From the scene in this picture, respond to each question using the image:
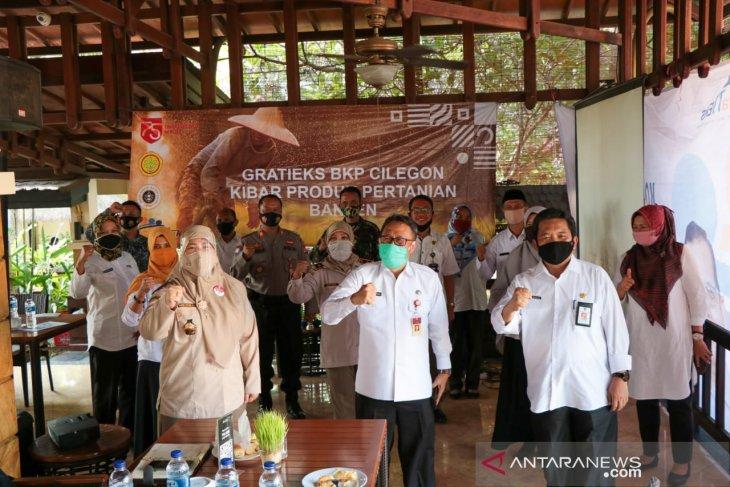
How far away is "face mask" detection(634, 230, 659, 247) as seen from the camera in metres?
3.72

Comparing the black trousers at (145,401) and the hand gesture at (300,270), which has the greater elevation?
the hand gesture at (300,270)

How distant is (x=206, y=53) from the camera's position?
21.9 feet

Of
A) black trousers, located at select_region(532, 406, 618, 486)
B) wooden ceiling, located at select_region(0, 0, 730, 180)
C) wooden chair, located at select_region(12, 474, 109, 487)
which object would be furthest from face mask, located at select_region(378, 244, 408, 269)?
wooden ceiling, located at select_region(0, 0, 730, 180)

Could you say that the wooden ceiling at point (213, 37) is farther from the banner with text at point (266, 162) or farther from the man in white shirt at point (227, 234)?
the man in white shirt at point (227, 234)

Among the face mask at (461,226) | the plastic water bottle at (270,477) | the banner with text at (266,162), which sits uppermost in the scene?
the banner with text at (266,162)

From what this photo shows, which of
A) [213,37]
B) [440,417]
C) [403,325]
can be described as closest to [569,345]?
[403,325]

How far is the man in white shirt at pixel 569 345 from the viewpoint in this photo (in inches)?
115

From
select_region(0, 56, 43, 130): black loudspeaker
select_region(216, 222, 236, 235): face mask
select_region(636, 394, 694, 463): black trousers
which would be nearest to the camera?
select_region(0, 56, 43, 130): black loudspeaker

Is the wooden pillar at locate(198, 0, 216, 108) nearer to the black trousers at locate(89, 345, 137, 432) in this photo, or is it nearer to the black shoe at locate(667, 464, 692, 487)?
the black trousers at locate(89, 345, 137, 432)

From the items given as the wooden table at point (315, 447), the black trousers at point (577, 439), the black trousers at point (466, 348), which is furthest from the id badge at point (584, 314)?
the black trousers at point (466, 348)

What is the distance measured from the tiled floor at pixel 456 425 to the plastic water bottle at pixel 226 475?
2086 mm

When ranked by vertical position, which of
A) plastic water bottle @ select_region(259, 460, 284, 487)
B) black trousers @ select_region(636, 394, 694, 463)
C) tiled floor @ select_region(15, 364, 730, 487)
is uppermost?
plastic water bottle @ select_region(259, 460, 284, 487)

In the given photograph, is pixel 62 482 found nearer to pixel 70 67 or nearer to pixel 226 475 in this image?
pixel 226 475

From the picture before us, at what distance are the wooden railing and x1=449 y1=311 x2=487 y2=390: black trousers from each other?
1.72 m
